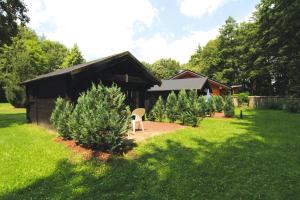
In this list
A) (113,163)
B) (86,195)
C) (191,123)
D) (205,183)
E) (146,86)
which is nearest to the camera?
(86,195)

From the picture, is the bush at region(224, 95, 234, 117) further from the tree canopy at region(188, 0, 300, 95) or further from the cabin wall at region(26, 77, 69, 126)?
the cabin wall at region(26, 77, 69, 126)

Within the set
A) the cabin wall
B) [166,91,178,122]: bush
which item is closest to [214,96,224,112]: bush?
[166,91,178,122]: bush

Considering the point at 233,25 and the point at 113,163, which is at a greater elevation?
the point at 233,25

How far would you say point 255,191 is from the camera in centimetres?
512

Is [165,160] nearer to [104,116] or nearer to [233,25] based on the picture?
[104,116]

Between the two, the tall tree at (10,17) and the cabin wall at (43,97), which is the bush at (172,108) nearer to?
the cabin wall at (43,97)

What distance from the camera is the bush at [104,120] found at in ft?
24.9

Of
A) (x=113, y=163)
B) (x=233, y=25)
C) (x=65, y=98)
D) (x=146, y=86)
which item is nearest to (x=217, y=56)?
(x=233, y=25)

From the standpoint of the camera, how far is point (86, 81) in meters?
12.5

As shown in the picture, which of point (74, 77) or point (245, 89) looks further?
point (245, 89)

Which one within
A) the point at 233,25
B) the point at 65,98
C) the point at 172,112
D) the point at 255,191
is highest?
the point at 233,25

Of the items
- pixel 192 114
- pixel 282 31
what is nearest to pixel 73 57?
pixel 282 31

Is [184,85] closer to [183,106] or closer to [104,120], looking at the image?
[183,106]

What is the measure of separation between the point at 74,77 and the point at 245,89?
47.7 m
